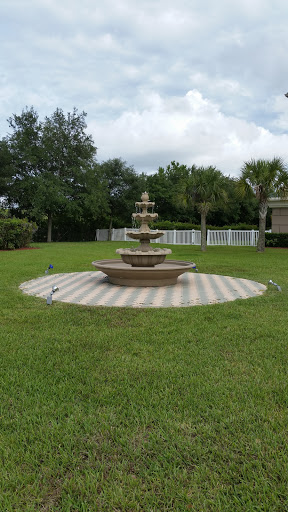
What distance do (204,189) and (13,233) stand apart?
37.8 feet

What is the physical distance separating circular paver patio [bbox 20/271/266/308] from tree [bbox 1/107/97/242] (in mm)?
20813

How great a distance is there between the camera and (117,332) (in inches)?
166

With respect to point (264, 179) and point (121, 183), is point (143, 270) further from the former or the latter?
point (121, 183)

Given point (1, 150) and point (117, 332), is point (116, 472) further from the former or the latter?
point (1, 150)

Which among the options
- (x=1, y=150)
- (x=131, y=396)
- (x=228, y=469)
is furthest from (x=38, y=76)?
(x=1, y=150)

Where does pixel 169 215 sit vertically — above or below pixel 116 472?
above

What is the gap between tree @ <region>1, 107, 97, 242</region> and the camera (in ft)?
93.5

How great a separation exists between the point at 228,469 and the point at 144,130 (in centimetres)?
2166

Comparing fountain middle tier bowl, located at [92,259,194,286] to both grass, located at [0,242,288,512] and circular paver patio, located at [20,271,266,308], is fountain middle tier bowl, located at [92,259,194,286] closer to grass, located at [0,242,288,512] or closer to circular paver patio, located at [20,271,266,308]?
circular paver patio, located at [20,271,266,308]

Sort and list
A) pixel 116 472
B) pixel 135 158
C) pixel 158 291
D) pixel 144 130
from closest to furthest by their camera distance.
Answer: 1. pixel 116 472
2. pixel 158 291
3. pixel 144 130
4. pixel 135 158

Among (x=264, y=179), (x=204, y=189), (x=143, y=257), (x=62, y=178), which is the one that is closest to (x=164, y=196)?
(x=62, y=178)

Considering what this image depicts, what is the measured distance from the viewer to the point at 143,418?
229cm

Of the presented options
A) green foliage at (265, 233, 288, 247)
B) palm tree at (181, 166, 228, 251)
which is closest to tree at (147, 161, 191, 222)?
green foliage at (265, 233, 288, 247)

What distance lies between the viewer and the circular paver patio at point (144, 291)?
597cm
